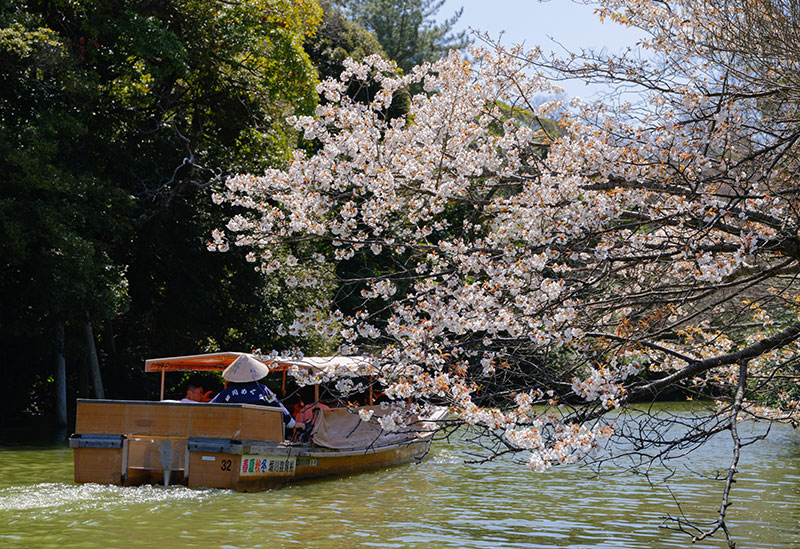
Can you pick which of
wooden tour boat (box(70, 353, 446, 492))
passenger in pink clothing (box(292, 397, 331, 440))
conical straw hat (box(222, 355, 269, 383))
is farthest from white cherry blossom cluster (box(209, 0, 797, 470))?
passenger in pink clothing (box(292, 397, 331, 440))

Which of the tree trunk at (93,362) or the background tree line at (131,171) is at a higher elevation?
the background tree line at (131,171)

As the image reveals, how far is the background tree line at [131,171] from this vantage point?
19.8 m

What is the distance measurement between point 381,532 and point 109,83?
16.5m

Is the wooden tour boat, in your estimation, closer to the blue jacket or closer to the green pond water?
the green pond water

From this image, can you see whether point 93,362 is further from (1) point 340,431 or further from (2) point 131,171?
(1) point 340,431

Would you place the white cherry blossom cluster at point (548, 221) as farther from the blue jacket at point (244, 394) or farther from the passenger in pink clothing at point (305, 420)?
the passenger in pink clothing at point (305, 420)

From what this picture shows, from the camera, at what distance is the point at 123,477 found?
1270 centimetres

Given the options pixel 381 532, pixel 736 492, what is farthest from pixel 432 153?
pixel 736 492

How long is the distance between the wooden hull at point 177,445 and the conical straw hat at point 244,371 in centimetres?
72

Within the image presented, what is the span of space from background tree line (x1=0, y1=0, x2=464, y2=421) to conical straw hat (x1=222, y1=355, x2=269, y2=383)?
7.61 m

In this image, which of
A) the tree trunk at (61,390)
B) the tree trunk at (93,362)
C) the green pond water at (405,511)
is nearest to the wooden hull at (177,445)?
the green pond water at (405,511)

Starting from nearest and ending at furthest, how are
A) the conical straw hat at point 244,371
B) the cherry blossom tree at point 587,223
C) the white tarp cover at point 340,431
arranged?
the cherry blossom tree at point 587,223 → the conical straw hat at point 244,371 → the white tarp cover at point 340,431

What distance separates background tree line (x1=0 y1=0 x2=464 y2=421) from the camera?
19781 mm

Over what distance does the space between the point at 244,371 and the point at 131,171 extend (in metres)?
12.0
